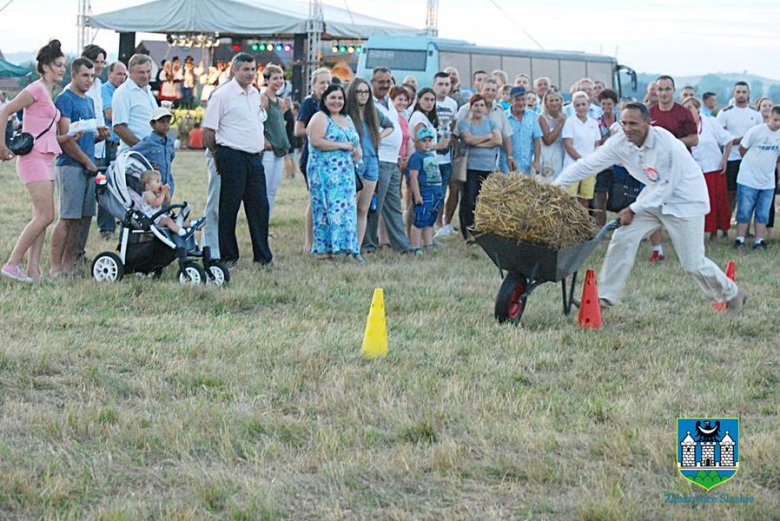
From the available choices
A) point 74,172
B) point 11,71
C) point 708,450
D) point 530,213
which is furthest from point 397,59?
point 708,450

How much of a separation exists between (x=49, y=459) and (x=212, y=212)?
258 inches

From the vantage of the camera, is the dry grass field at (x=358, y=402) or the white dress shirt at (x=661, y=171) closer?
the dry grass field at (x=358, y=402)

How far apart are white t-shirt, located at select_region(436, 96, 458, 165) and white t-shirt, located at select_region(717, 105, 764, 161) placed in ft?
13.6

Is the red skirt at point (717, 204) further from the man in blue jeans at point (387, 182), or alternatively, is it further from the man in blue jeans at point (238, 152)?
the man in blue jeans at point (238, 152)

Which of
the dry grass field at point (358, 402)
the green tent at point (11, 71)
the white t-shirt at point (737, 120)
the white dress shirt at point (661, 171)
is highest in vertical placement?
the green tent at point (11, 71)

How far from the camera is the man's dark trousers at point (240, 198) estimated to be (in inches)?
424

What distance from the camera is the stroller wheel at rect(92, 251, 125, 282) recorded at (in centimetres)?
958

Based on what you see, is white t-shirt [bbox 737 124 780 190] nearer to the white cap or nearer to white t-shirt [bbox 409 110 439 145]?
white t-shirt [bbox 409 110 439 145]

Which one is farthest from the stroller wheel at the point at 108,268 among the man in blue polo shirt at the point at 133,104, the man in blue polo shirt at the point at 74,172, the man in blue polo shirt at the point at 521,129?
the man in blue polo shirt at the point at 521,129

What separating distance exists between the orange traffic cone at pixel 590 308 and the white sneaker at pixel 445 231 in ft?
19.5

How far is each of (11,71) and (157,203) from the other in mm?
24286

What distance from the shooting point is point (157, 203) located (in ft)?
32.4

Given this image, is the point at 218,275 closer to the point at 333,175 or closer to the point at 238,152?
the point at 238,152

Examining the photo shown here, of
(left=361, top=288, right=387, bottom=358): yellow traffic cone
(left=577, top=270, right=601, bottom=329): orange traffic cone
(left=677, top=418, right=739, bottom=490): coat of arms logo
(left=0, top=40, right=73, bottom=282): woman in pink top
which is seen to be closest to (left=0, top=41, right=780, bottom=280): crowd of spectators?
(left=0, top=40, right=73, bottom=282): woman in pink top
